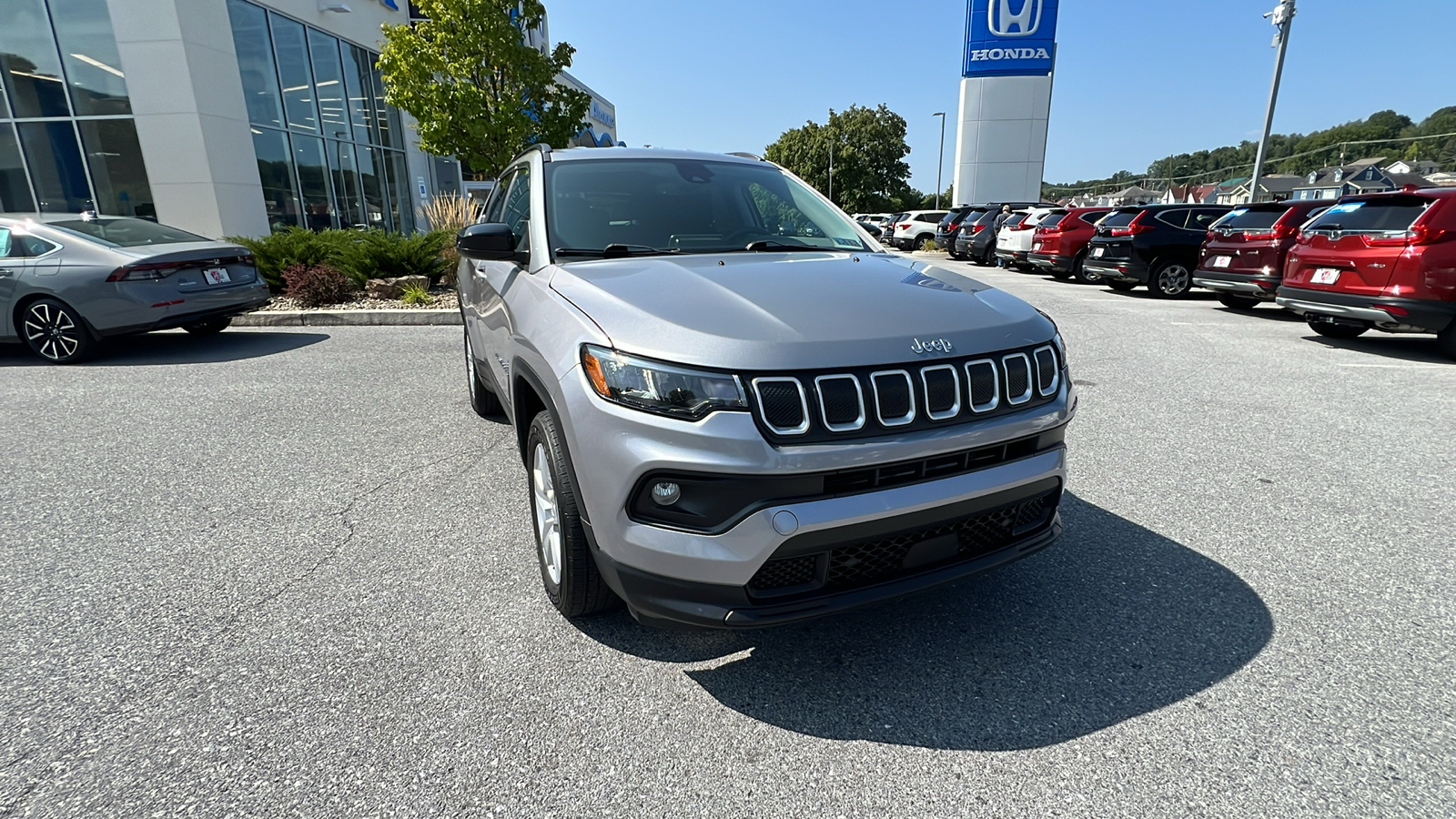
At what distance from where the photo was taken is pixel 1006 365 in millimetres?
2229

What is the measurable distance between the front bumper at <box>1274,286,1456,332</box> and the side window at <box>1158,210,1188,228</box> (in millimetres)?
4803

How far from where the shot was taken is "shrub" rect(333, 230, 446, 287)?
10.3 metres

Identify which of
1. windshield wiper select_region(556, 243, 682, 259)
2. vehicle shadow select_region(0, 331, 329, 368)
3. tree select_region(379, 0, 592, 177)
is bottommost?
vehicle shadow select_region(0, 331, 329, 368)

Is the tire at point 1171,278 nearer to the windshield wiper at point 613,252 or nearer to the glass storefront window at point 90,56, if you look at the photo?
the windshield wiper at point 613,252

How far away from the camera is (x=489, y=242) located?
2.95m

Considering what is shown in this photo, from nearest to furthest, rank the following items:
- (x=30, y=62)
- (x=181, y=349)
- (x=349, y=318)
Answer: (x=181, y=349) → (x=349, y=318) → (x=30, y=62)

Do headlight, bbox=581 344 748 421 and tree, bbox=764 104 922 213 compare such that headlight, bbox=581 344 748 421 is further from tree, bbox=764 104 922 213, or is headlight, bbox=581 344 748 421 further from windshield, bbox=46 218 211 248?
tree, bbox=764 104 922 213

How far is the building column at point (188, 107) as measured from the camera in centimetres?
1337

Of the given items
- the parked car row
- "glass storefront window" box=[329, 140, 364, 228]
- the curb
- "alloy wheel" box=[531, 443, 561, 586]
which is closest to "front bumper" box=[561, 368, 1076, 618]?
"alloy wheel" box=[531, 443, 561, 586]

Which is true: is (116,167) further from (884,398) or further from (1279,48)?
(1279,48)

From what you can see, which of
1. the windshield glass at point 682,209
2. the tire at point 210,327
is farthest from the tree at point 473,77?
the windshield glass at point 682,209

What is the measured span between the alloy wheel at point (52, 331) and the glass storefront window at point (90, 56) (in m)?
9.76

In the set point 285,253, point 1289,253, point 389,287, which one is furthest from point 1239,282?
point 285,253

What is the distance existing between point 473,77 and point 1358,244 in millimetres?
13739
